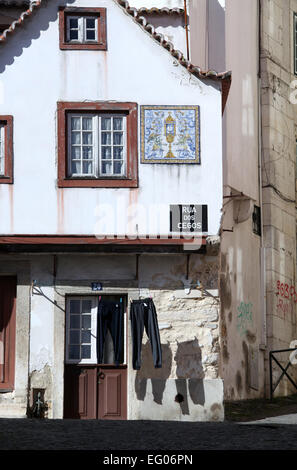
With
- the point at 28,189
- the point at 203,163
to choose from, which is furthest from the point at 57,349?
the point at 203,163

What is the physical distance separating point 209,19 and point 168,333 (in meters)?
7.57

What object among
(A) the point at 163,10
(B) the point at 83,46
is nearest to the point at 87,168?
(B) the point at 83,46

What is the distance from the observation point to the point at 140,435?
51.0 feet

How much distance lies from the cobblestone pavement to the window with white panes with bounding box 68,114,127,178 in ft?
16.2

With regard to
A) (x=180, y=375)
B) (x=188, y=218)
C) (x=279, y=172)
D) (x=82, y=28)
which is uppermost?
(x=82, y=28)

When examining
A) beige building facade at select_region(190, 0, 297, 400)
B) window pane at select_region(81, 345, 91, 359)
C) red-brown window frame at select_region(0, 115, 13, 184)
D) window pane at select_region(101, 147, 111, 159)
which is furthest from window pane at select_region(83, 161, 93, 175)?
beige building facade at select_region(190, 0, 297, 400)

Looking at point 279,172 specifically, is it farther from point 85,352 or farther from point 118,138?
point 85,352

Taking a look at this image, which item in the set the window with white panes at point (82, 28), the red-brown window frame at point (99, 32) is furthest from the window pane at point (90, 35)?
the red-brown window frame at point (99, 32)

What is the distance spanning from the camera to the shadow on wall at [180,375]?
1986 centimetres

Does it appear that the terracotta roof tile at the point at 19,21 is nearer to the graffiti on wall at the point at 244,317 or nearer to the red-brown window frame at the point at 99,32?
the red-brown window frame at the point at 99,32

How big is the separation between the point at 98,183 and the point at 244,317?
6169mm

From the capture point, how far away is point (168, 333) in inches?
790

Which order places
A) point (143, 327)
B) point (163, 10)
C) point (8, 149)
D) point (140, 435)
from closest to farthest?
1. point (140, 435)
2. point (143, 327)
3. point (8, 149)
4. point (163, 10)
